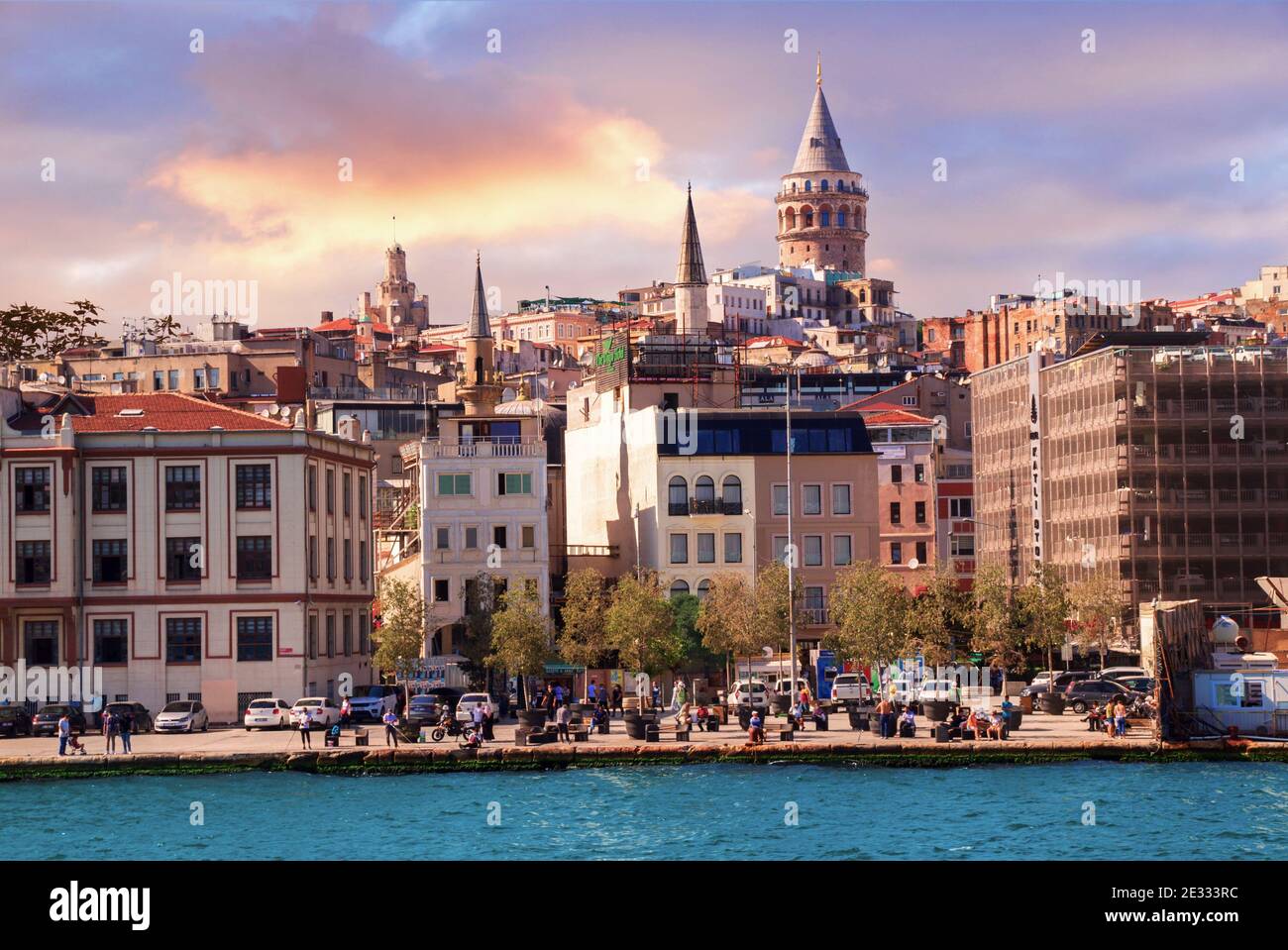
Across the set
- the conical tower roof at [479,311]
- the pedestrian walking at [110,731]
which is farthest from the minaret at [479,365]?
the pedestrian walking at [110,731]

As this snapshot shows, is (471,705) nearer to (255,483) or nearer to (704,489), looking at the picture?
(255,483)

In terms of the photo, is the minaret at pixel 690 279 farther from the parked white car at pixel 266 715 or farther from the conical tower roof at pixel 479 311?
the parked white car at pixel 266 715

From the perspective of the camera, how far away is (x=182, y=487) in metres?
71.8

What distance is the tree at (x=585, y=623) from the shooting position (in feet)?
254

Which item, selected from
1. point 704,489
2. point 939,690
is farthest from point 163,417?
point 939,690

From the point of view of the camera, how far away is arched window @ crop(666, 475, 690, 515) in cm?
8888

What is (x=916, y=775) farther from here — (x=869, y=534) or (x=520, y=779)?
(x=869, y=534)

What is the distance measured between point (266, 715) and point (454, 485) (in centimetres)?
2007

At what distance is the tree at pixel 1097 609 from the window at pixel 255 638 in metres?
35.1

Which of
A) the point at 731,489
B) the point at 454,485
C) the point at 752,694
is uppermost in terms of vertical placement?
the point at 454,485
